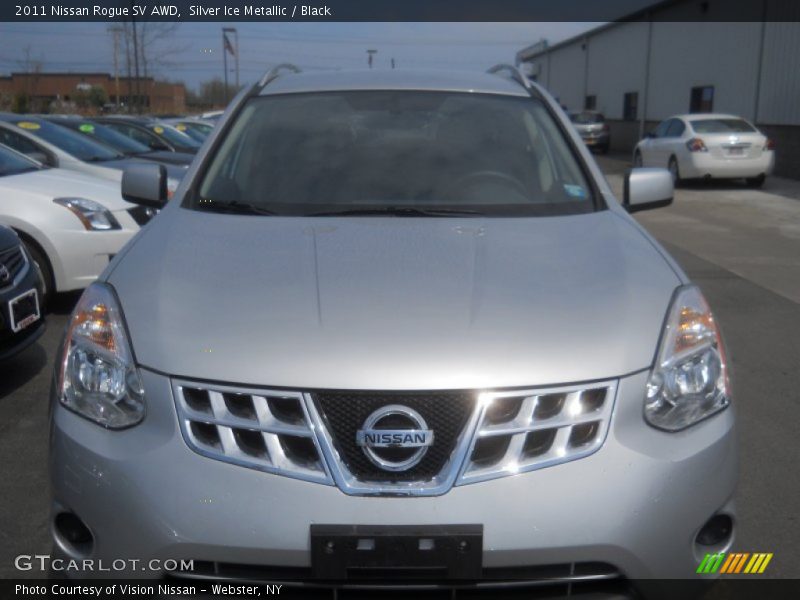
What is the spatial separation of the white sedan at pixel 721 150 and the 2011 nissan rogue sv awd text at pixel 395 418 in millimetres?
16516

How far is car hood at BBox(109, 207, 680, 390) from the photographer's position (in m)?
2.14

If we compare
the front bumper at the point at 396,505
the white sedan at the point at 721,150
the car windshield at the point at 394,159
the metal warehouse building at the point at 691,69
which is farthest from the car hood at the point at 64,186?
the white sedan at the point at 721,150

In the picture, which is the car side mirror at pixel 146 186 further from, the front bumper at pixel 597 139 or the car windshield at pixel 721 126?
the front bumper at pixel 597 139

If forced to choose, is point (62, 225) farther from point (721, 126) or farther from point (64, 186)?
point (721, 126)

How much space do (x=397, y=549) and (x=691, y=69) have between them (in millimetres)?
29720

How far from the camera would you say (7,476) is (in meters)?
3.83

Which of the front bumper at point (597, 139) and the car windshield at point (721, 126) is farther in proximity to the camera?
the front bumper at point (597, 139)

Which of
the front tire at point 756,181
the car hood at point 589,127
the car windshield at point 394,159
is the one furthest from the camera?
the car hood at point 589,127

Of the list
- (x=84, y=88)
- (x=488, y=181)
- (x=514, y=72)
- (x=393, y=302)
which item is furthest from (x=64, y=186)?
(x=84, y=88)

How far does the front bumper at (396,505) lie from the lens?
204 cm

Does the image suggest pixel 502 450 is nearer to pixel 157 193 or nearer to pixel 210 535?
pixel 210 535

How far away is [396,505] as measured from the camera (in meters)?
2.05

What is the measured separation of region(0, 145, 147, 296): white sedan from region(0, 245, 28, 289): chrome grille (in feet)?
4.32

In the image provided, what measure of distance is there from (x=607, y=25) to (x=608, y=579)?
38886 mm
